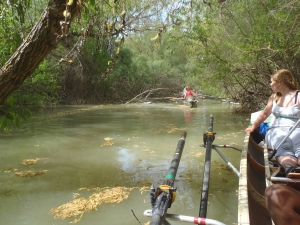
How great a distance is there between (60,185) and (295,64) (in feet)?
29.8

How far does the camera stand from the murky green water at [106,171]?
3.68 meters

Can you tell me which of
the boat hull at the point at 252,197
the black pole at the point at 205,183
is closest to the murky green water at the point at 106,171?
the boat hull at the point at 252,197

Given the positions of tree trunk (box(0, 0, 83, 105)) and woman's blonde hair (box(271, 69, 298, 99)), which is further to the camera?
woman's blonde hair (box(271, 69, 298, 99))

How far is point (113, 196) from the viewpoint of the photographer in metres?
4.07

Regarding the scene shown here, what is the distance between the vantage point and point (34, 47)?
2139 millimetres

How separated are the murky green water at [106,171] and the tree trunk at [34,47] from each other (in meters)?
1.92

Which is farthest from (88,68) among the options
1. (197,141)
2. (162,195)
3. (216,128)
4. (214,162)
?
(162,195)

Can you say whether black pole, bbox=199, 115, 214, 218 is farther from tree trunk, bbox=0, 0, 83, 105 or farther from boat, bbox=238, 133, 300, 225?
tree trunk, bbox=0, 0, 83, 105

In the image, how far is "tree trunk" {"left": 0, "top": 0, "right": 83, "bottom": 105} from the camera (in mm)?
2145

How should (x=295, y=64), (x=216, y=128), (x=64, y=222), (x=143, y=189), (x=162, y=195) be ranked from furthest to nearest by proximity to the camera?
(x=295, y=64)
(x=216, y=128)
(x=143, y=189)
(x=64, y=222)
(x=162, y=195)

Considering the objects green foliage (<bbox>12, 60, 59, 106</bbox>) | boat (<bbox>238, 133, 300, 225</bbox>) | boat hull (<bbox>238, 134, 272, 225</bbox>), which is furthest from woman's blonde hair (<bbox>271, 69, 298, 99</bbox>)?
green foliage (<bbox>12, 60, 59, 106</bbox>)

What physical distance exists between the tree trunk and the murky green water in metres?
1.92

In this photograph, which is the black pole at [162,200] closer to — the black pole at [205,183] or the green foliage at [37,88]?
the black pole at [205,183]

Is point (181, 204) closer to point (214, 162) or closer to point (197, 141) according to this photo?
point (214, 162)
